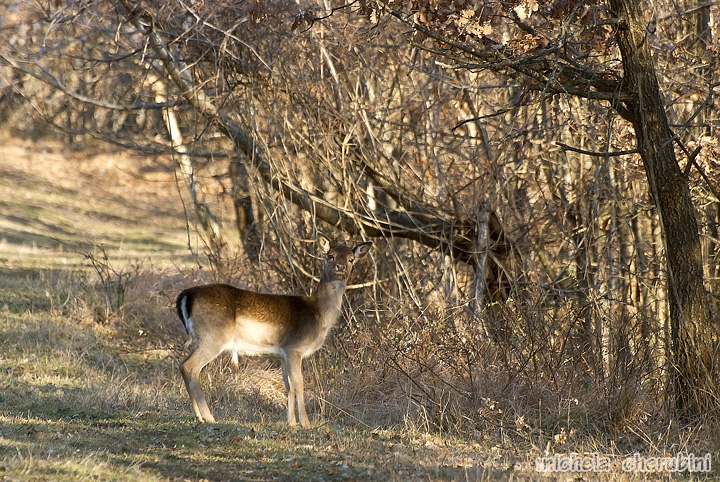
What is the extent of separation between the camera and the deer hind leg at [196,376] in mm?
8828

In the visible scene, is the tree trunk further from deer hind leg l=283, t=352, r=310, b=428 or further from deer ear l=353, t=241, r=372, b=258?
deer hind leg l=283, t=352, r=310, b=428

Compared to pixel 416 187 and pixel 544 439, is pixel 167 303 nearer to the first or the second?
pixel 416 187

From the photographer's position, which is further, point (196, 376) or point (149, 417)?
point (196, 376)

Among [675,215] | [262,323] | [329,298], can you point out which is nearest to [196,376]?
Result: [262,323]

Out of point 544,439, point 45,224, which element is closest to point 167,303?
point 544,439

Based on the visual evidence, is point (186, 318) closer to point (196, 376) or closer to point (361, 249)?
point (196, 376)

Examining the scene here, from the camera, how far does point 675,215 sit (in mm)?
8375

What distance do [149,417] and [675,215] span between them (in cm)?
489

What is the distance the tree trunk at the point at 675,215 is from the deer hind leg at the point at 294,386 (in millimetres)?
3374

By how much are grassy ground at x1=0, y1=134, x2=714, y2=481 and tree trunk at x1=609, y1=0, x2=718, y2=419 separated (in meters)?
1.19

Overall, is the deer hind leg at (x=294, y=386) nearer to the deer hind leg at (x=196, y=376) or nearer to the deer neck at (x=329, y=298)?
Answer: the deer neck at (x=329, y=298)

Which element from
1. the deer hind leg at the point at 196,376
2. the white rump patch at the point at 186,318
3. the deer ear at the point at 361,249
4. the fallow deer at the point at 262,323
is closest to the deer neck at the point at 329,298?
the fallow deer at the point at 262,323

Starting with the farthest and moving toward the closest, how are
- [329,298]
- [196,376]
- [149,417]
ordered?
[329,298] → [196,376] → [149,417]

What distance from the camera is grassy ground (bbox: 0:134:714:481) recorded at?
22.9ft
